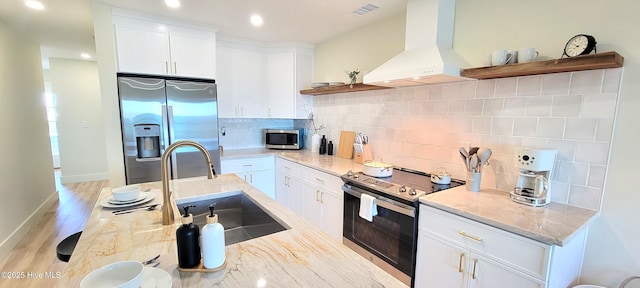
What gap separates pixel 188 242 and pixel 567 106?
7.01 ft

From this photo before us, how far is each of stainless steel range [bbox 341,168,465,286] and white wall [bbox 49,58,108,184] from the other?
5.67 m

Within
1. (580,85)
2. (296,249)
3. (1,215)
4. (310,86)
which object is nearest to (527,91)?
(580,85)

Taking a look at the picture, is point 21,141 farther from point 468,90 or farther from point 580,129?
point 580,129

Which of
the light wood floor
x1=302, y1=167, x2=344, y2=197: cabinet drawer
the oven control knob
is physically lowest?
the light wood floor

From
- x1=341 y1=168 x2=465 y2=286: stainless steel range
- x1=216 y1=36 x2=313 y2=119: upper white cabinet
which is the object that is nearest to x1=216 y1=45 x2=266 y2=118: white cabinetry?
x1=216 y1=36 x2=313 y2=119: upper white cabinet

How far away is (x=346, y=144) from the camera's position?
329cm

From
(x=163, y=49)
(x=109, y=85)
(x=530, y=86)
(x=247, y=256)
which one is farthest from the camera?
(x=163, y=49)

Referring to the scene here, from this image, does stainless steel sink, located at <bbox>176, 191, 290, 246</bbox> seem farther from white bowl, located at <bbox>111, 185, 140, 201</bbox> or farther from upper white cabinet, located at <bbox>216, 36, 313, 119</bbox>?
upper white cabinet, located at <bbox>216, 36, 313, 119</bbox>

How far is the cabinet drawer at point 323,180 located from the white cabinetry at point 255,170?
763mm

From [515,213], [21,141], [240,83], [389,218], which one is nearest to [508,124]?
[515,213]

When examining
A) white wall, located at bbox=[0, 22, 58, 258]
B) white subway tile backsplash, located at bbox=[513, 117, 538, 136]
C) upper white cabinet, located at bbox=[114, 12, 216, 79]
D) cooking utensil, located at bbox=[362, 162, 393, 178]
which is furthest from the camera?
white wall, located at bbox=[0, 22, 58, 258]

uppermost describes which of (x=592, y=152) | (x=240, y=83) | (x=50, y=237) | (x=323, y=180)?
(x=240, y=83)

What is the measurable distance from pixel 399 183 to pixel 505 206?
73 cm

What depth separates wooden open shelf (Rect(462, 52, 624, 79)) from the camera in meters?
1.34
